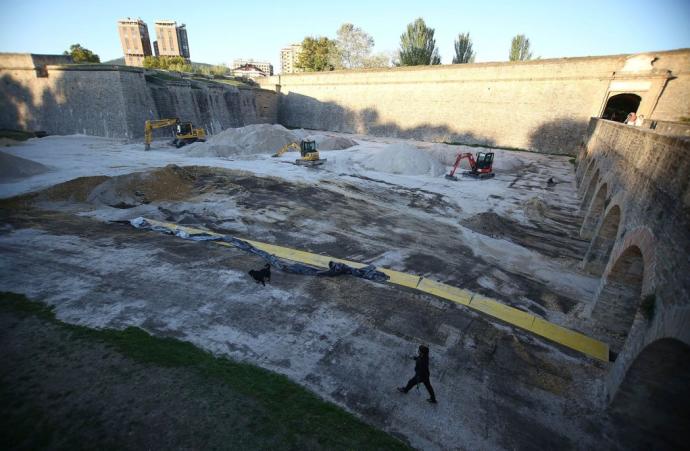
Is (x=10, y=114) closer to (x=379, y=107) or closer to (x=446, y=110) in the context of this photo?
(x=379, y=107)

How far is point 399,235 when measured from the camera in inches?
552

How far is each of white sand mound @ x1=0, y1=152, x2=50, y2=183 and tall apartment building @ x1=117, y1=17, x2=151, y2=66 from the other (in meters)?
96.3

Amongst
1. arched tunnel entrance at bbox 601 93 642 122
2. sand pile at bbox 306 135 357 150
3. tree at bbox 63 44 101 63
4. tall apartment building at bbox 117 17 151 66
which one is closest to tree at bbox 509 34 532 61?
arched tunnel entrance at bbox 601 93 642 122

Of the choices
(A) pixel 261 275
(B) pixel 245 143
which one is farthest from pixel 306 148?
(A) pixel 261 275

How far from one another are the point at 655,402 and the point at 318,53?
67.1m

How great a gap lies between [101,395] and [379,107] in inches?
1792

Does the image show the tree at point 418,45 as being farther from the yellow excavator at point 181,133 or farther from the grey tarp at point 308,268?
the grey tarp at point 308,268

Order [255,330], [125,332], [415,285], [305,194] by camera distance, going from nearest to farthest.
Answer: [125,332] → [255,330] → [415,285] → [305,194]

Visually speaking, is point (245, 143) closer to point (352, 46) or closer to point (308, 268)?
point (308, 268)

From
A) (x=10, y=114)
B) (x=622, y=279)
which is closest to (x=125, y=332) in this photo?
(x=622, y=279)

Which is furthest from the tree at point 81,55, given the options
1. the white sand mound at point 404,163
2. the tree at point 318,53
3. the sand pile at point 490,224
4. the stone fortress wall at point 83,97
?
the sand pile at point 490,224

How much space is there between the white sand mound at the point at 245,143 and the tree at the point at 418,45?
3241 cm

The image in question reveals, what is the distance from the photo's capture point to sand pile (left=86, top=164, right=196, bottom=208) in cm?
1576

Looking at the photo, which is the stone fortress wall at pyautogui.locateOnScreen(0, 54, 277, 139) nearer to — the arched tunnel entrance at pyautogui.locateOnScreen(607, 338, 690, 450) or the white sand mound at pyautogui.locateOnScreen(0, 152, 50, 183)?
the white sand mound at pyautogui.locateOnScreen(0, 152, 50, 183)
